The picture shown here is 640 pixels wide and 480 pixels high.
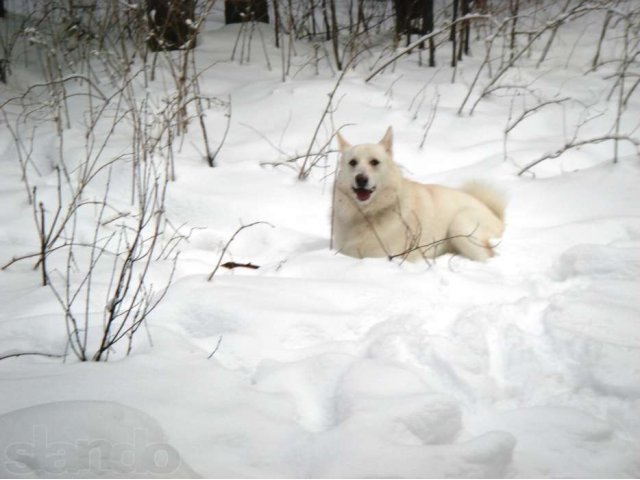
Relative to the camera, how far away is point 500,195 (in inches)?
158

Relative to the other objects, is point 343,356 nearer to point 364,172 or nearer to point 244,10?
point 364,172

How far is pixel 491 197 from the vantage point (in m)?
4.00

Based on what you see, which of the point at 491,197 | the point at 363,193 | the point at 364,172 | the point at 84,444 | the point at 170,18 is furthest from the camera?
the point at 170,18

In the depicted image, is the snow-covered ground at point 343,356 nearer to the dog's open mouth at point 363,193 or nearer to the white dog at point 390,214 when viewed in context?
the white dog at point 390,214

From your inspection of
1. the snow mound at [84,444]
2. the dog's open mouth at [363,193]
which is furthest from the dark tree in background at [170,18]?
the snow mound at [84,444]

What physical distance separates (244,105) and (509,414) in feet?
15.9

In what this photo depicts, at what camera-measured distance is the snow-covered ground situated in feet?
4.96

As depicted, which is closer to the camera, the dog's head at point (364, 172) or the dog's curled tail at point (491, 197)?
the dog's head at point (364, 172)

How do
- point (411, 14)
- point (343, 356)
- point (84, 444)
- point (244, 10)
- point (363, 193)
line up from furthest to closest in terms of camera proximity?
point (244, 10) → point (411, 14) → point (363, 193) → point (343, 356) → point (84, 444)

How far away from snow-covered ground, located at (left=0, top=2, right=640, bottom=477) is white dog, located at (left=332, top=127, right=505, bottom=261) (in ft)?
0.62

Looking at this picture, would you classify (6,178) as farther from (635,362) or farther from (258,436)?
(635,362)

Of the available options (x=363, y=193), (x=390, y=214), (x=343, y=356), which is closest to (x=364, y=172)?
(x=363, y=193)

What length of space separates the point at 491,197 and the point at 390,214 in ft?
2.62

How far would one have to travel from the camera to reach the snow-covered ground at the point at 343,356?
1512 mm
